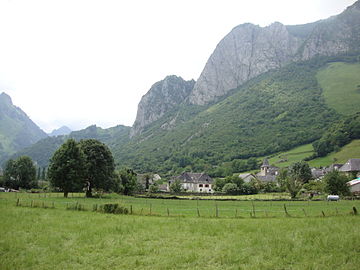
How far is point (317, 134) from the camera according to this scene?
14700cm

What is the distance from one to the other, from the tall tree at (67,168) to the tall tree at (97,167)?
1561 millimetres

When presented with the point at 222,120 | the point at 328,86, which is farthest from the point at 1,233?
the point at 328,86

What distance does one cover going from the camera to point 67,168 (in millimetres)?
50781

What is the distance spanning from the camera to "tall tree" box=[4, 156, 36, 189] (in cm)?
8931

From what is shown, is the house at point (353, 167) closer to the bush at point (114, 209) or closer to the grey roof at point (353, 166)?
the grey roof at point (353, 166)

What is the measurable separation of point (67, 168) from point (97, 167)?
20.3 ft

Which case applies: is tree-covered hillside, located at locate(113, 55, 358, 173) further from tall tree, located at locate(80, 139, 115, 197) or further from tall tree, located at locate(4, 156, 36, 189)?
tall tree, located at locate(80, 139, 115, 197)

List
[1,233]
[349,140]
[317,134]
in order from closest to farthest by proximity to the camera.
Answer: [1,233]
[349,140]
[317,134]

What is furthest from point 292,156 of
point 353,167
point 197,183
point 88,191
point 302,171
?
point 88,191

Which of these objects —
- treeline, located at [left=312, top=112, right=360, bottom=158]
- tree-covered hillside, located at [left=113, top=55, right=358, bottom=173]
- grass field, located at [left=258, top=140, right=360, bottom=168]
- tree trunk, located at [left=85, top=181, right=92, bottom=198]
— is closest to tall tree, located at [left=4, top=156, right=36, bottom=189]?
tree trunk, located at [left=85, top=181, right=92, bottom=198]

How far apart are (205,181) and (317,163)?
51.7m

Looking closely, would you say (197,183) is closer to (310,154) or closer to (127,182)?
(127,182)

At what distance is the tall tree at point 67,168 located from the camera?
50.5m

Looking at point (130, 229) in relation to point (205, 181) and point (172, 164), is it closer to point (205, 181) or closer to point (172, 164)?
point (205, 181)
